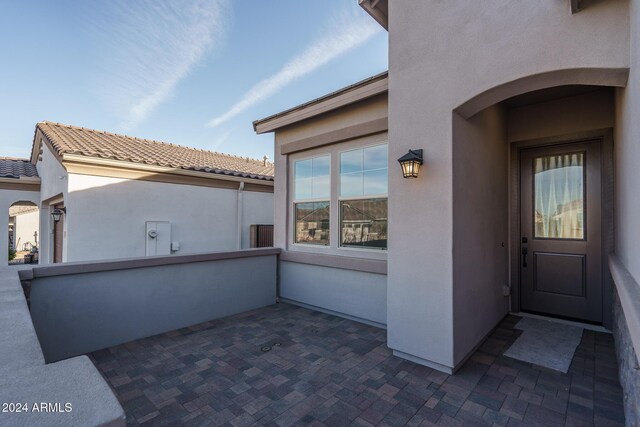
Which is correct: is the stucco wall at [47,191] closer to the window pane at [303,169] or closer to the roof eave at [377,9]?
the window pane at [303,169]

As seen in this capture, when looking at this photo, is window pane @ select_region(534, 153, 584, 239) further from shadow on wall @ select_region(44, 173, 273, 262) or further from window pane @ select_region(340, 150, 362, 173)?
shadow on wall @ select_region(44, 173, 273, 262)

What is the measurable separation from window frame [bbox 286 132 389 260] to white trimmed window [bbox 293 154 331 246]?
0.17 feet

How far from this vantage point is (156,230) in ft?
22.7

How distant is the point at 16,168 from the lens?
979 cm

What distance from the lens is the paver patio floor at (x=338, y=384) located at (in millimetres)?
2570

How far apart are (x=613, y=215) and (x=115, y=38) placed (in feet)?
33.7

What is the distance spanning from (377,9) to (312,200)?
3.15 meters

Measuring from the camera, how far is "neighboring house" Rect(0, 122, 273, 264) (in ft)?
19.5

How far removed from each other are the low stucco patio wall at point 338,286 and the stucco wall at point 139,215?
2968mm

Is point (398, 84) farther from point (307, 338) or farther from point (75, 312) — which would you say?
point (75, 312)

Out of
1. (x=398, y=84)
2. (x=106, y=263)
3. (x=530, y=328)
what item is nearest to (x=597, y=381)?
(x=530, y=328)

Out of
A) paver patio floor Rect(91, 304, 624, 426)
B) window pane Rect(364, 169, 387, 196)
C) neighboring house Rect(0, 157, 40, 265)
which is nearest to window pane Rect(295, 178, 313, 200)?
window pane Rect(364, 169, 387, 196)

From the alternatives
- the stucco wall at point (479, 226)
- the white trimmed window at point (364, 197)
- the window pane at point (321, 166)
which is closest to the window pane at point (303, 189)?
the window pane at point (321, 166)

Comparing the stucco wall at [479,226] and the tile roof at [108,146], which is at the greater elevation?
the tile roof at [108,146]
